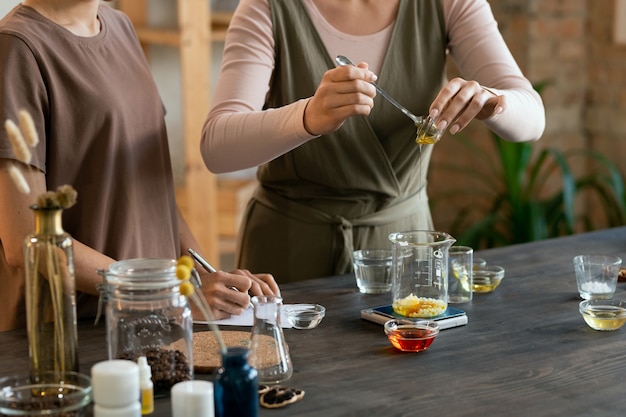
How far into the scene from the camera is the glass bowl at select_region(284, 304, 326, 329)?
1.83 metres

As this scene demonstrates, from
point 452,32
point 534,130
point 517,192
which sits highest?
point 452,32

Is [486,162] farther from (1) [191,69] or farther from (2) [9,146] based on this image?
(2) [9,146]

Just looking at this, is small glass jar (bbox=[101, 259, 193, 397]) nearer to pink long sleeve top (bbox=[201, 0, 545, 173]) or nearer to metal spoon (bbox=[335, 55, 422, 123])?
pink long sleeve top (bbox=[201, 0, 545, 173])

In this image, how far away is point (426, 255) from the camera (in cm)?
187

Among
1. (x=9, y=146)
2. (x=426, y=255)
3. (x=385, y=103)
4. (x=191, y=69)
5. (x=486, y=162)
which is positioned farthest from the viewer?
(x=486, y=162)

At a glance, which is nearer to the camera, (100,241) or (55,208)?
(55,208)

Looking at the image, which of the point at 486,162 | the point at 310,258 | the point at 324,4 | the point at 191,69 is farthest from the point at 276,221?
the point at 486,162

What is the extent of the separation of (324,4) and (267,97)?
0.91 ft

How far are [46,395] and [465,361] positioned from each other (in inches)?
27.5

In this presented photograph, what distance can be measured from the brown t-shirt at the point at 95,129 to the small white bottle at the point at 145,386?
1.83ft

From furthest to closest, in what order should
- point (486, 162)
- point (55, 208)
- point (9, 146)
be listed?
1. point (486, 162)
2. point (9, 146)
3. point (55, 208)

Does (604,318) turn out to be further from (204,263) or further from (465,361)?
(204,263)

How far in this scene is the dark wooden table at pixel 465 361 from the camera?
4.74 ft

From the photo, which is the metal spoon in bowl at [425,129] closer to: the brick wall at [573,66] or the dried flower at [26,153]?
the dried flower at [26,153]
